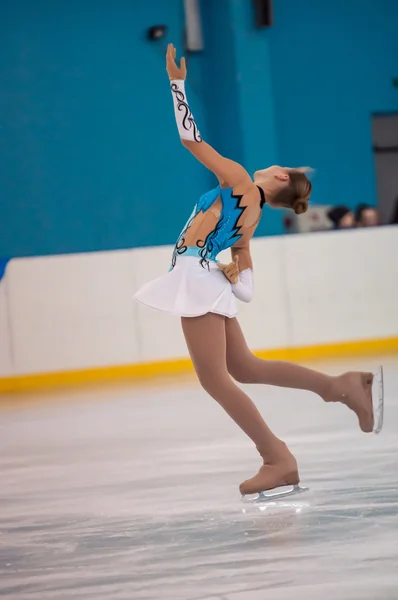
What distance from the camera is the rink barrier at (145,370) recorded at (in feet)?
23.7

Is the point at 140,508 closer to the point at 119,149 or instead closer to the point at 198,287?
the point at 198,287

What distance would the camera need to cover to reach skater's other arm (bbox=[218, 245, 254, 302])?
3023 mm

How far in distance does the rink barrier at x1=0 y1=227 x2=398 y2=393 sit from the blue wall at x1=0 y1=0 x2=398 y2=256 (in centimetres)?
183

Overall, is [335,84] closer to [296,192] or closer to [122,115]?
[122,115]

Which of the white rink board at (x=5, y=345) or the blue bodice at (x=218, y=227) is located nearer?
the blue bodice at (x=218, y=227)

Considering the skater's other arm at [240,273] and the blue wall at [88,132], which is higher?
the blue wall at [88,132]

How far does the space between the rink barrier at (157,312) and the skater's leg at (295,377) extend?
13.6ft

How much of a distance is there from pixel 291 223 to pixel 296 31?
245cm

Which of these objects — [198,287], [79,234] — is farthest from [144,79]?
[198,287]

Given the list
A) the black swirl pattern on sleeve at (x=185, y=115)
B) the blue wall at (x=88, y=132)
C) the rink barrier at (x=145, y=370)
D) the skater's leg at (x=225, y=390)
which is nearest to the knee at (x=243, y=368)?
the skater's leg at (x=225, y=390)

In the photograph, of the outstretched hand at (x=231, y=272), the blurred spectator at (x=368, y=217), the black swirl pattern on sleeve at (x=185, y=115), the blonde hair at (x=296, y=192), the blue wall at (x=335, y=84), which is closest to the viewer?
the black swirl pattern on sleeve at (x=185, y=115)

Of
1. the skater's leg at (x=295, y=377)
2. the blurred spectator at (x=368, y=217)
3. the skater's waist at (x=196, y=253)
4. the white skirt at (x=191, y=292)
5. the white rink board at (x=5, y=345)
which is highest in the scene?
the skater's waist at (x=196, y=253)

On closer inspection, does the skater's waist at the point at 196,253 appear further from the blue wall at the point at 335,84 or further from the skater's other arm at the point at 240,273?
the blue wall at the point at 335,84

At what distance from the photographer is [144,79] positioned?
33.3 ft
